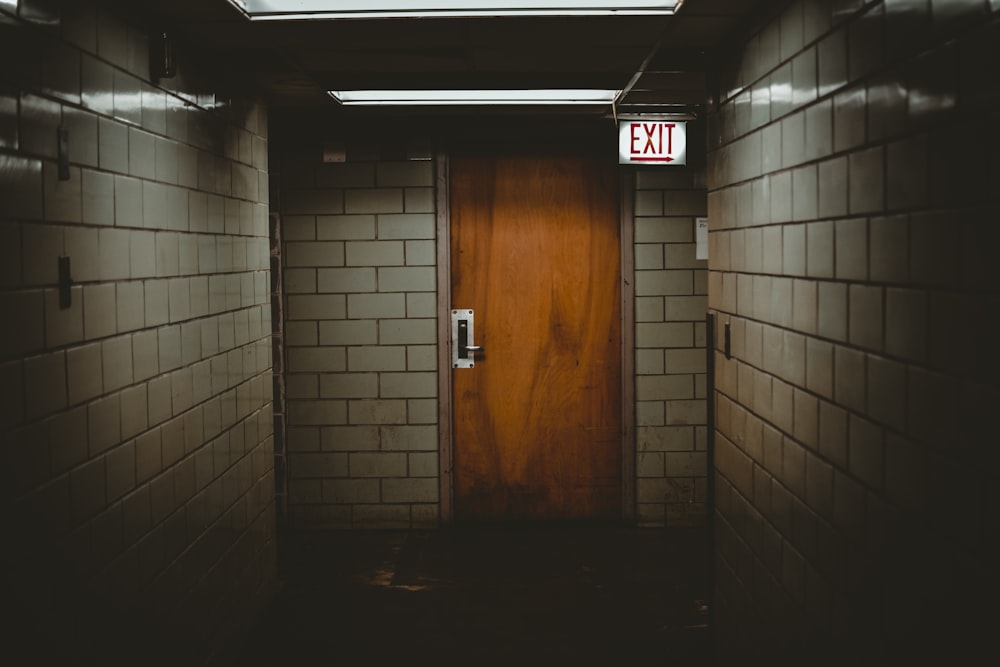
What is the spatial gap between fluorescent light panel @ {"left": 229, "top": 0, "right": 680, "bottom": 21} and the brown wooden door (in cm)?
239

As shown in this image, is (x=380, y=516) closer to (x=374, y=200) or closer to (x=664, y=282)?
(x=374, y=200)

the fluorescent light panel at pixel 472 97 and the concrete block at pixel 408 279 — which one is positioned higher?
the fluorescent light panel at pixel 472 97

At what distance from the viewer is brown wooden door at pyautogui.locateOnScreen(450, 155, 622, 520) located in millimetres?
5422

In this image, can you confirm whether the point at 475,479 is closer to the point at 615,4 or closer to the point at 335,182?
the point at 335,182

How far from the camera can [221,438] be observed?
361cm

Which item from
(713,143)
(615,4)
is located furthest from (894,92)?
(713,143)

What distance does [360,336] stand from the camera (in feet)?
17.8

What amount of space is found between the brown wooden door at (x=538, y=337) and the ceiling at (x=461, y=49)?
1.17m

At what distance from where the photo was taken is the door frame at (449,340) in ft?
17.6

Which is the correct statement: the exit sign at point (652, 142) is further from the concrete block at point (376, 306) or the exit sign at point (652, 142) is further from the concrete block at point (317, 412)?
the concrete block at point (317, 412)

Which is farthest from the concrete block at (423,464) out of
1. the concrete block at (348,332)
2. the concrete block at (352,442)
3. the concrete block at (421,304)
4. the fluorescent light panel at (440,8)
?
the fluorescent light panel at (440,8)

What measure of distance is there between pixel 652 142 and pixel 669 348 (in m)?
1.31

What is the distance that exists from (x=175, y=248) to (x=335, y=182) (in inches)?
91.4

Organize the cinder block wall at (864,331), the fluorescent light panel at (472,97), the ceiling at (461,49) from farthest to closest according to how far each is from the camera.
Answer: the fluorescent light panel at (472,97) → the ceiling at (461,49) → the cinder block wall at (864,331)
